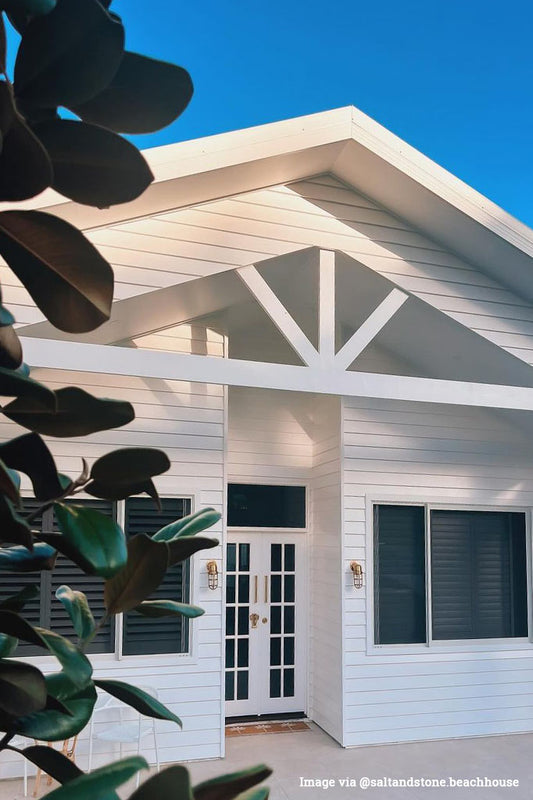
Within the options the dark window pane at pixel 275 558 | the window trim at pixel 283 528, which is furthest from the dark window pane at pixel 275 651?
the window trim at pixel 283 528

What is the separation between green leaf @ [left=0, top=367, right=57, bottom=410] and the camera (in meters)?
0.54

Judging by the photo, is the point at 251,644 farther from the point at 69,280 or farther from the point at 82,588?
the point at 69,280

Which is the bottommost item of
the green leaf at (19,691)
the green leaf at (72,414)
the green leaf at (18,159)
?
the green leaf at (19,691)

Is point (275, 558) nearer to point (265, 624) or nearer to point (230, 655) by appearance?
point (265, 624)

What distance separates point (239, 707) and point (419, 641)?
174 cm

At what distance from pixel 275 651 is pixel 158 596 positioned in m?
1.74

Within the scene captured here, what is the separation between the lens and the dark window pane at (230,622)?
258 inches

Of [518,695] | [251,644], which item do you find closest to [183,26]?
[251,644]

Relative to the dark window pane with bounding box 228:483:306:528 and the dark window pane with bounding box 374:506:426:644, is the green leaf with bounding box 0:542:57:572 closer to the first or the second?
the dark window pane with bounding box 374:506:426:644

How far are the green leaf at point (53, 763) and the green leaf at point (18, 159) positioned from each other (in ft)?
1.55

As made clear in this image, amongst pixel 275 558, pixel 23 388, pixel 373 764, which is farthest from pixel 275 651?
pixel 23 388

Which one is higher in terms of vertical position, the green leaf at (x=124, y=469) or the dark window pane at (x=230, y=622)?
the green leaf at (x=124, y=469)

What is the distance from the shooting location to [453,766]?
541cm

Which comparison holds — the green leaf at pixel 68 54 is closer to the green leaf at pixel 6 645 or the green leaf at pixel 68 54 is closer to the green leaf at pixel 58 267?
the green leaf at pixel 58 267
